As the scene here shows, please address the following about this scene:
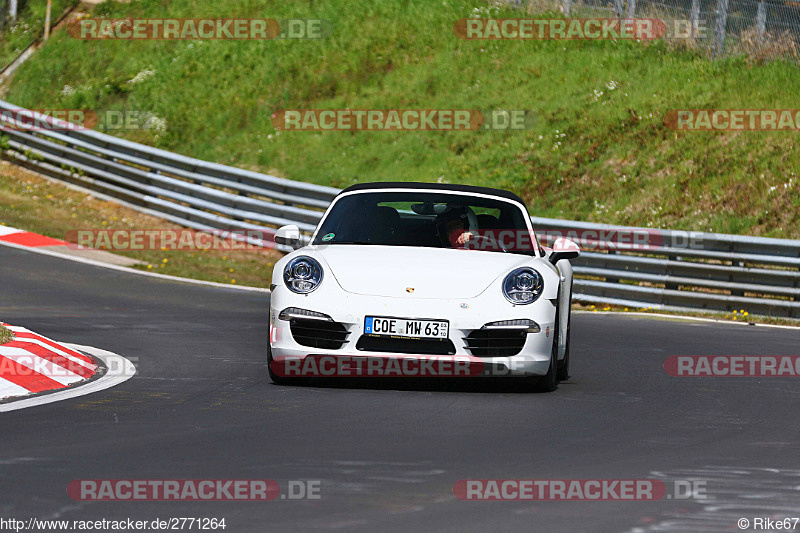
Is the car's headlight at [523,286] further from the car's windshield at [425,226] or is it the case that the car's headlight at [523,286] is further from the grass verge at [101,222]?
the grass verge at [101,222]

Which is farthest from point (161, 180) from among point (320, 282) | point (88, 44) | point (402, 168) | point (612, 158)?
point (320, 282)

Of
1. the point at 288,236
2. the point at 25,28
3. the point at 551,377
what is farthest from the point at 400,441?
the point at 25,28

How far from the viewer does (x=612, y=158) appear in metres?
22.1

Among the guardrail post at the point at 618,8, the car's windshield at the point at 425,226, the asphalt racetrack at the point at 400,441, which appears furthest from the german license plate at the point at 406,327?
the guardrail post at the point at 618,8

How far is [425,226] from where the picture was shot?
9555 millimetres

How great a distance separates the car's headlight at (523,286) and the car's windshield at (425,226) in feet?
2.08

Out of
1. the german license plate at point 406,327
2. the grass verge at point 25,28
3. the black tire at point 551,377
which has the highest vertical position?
the grass verge at point 25,28

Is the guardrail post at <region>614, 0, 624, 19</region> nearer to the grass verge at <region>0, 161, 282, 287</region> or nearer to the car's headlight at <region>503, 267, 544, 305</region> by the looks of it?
the grass verge at <region>0, 161, 282, 287</region>

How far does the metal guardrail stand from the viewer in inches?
656

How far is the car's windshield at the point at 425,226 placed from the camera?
938cm

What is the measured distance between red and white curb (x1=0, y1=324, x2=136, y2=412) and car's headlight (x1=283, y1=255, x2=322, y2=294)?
4.14ft

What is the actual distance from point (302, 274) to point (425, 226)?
1184 mm

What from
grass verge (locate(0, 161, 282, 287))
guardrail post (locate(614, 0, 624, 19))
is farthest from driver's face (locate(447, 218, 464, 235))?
guardrail post (locate(614, 0, 624, 19))

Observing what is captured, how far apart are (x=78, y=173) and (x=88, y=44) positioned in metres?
7.28
